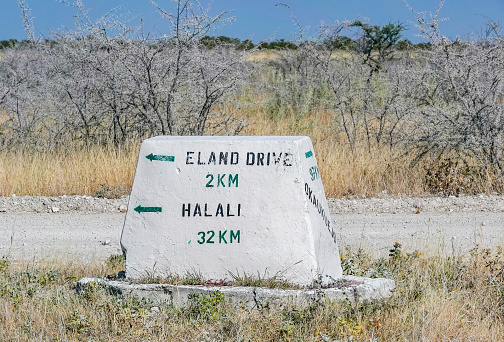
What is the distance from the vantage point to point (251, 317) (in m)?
4.58

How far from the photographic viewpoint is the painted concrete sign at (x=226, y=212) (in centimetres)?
498

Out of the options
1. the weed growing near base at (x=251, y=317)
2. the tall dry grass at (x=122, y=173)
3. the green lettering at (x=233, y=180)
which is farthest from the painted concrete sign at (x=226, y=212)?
the tall dry grass at (x=122, y=173)

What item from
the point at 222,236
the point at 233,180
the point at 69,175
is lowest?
the point at 222,236

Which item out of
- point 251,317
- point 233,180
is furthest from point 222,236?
point 251,317

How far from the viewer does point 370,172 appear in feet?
35.5

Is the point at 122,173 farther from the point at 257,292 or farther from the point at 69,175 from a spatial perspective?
the point at 257,292

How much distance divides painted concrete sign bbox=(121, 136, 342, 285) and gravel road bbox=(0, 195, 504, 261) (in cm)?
173

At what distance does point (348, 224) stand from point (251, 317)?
4056 millimetres

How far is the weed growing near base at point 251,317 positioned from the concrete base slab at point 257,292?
0.25ft

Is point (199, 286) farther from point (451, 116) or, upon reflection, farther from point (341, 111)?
point (341, 111)

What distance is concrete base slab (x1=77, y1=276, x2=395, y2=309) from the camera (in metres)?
4.80

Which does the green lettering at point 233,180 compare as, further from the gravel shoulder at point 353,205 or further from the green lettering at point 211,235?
the gravel shoulder at point 353,205

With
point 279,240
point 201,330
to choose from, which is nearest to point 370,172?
point 279,240

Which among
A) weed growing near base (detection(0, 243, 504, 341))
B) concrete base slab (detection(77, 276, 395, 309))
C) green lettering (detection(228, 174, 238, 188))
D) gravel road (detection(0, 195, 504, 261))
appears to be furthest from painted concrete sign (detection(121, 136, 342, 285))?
gravel road (detection(0, 195, 504, 261))
